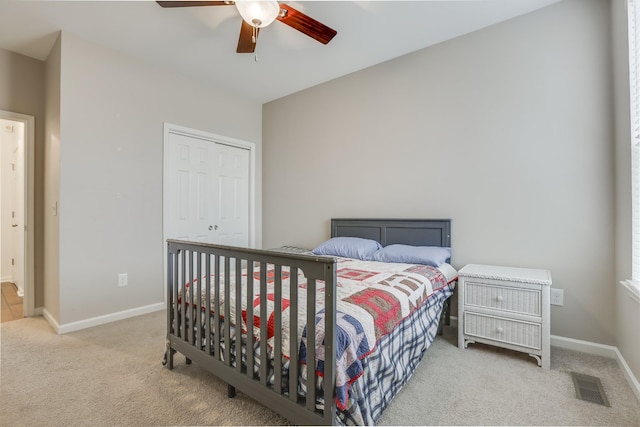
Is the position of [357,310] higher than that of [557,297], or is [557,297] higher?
[357,310]

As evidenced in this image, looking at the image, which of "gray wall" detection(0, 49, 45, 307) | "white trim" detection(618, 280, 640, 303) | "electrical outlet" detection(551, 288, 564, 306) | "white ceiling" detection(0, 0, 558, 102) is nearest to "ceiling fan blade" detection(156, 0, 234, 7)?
"white ceiling" detection(0, 0, 558, 102)

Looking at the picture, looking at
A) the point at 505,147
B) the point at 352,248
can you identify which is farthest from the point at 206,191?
the point at 505,147

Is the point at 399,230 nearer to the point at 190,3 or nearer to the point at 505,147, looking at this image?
the point at 505,147

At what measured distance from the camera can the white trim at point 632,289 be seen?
1.64 m

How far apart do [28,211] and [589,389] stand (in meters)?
4.75

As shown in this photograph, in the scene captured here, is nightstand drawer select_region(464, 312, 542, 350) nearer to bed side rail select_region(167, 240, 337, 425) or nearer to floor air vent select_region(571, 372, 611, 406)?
floor air vent select_region(571, 372, 611, 406)

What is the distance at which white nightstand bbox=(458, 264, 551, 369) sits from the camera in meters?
1.99

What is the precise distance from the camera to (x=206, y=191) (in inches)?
146

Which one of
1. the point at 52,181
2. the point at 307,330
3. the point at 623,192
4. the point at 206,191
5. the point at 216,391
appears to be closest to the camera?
the point at 307,330

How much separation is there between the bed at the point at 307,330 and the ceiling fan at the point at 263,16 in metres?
1.41

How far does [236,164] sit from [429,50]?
2677 millimetres

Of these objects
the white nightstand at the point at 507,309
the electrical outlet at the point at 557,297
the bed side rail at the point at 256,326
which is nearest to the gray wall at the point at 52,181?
the bed side rail at the point at 256,326

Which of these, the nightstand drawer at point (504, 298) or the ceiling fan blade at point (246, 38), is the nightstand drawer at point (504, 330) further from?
the ceiling fan blade at point (246, 38)

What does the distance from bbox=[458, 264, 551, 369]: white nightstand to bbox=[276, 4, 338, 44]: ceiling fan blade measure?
6.77ft
